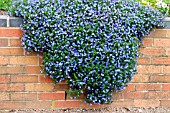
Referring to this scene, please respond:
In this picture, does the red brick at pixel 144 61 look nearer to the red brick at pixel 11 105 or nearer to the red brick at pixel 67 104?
the red brick at pixel 67 104

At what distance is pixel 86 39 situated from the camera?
Answer: 3.15 m

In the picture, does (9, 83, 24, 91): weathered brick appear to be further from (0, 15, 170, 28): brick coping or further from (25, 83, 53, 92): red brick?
(0, 15, 170, 28): brick coping

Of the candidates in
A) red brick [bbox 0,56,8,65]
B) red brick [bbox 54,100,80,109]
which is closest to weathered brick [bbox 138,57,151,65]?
red brick [bbox 54,100,80,109]

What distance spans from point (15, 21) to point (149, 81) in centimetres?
156

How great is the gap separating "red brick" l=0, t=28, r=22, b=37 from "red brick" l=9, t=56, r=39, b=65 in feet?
0.78

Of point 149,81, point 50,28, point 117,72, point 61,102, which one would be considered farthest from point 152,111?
point 50,28

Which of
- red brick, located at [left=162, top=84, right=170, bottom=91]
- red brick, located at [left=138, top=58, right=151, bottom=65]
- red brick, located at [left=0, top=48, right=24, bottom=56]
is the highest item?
red brick, located at [left=0, top=48, right=24, bottom=56]

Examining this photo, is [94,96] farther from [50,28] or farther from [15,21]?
[15,21]

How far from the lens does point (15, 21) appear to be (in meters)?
3.24

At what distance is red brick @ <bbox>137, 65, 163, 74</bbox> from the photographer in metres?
3.50

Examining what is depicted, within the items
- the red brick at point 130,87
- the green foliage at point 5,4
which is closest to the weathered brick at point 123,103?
the red brick at point 130,87

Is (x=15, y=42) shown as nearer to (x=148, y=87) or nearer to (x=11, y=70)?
(x=11, y=70)

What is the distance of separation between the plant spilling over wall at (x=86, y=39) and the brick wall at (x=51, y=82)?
6.5 inches

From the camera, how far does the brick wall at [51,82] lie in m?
3.32
